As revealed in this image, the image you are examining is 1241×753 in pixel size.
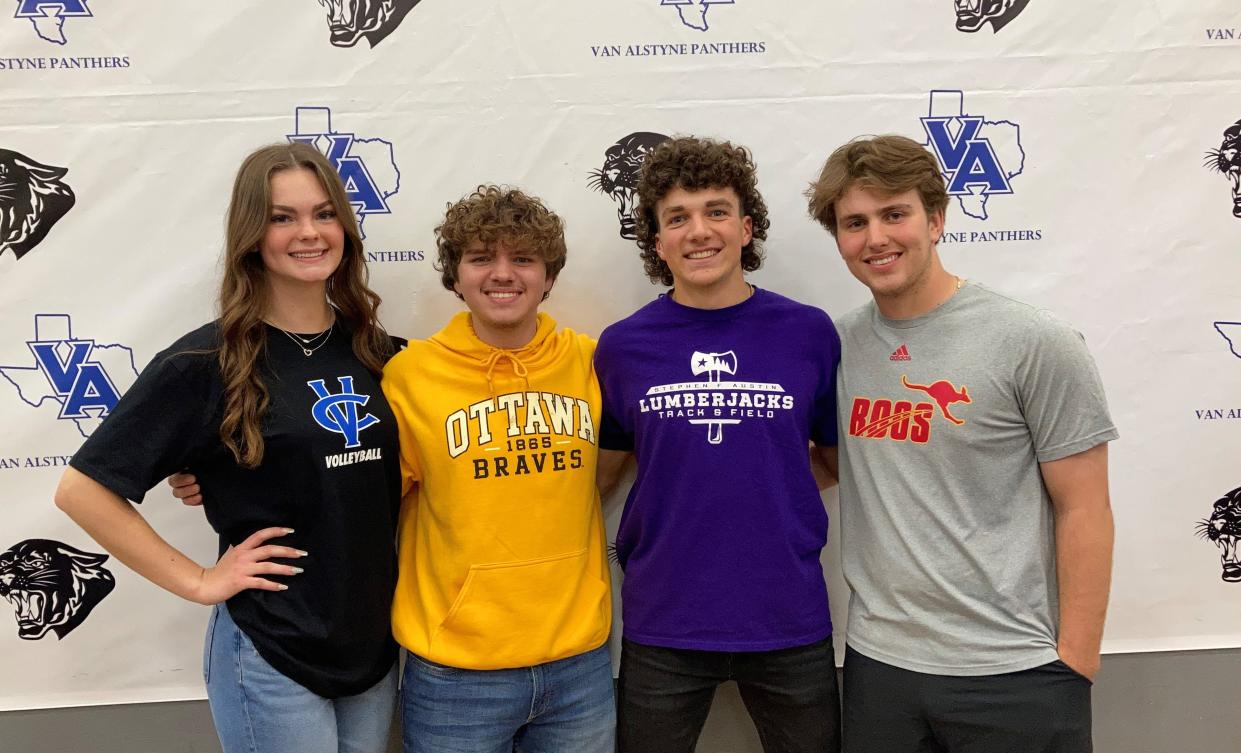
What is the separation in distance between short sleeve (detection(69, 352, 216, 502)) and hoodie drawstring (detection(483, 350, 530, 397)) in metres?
0.50

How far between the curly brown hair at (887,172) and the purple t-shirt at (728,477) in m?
0.29

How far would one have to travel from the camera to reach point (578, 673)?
151 cm

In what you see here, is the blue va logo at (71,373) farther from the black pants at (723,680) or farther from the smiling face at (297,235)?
the black pants at (723,680)

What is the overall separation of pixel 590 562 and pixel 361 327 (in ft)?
2.33

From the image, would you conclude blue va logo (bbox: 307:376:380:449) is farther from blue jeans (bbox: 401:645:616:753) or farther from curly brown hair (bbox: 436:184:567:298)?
blue jeans (bbox: 401:645:616:753)

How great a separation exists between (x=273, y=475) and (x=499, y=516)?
42cm

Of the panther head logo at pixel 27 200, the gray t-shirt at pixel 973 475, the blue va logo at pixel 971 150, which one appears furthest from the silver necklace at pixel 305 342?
the blue va logo at pixel 971 150

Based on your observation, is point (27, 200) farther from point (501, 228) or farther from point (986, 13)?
Answer: point (986, 13)

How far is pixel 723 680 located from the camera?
1.55 metres

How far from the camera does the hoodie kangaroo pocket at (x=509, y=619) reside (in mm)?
1424

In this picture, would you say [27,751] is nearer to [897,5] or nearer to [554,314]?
[554,314]

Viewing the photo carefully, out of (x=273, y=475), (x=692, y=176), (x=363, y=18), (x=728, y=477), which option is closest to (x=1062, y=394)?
(x=728, y=477)

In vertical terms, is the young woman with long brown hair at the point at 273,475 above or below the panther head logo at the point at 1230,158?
below

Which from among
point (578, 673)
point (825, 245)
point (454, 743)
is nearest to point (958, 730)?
point (578, 673)
